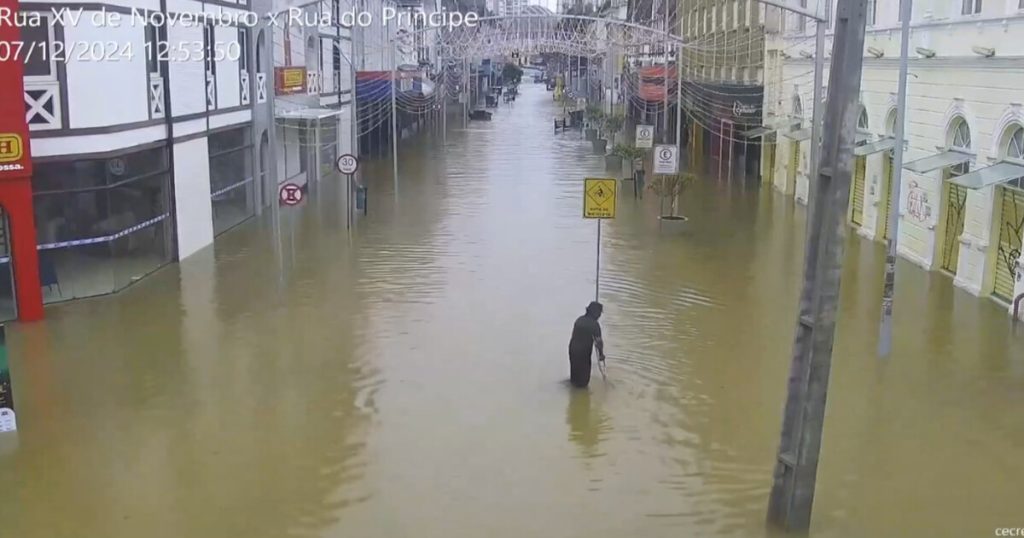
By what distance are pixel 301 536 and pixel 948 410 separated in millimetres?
7708

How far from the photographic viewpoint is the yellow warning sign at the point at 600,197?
15.0 meters

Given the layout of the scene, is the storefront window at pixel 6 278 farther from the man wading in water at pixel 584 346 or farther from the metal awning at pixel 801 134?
the metal awning at pixel 801 134

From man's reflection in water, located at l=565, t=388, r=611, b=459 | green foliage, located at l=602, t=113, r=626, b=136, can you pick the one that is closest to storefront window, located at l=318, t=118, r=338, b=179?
green foliage, located at l=602, t=113, r=626, b=136

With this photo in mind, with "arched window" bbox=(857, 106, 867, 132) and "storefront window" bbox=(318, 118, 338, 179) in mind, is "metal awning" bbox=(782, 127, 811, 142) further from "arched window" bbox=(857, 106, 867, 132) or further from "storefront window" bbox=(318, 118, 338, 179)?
"storefront window" bbox=(318, 118, 338, 179)

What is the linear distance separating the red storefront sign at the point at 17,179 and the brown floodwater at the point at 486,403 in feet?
2.03

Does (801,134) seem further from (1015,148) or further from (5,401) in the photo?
(5,401)

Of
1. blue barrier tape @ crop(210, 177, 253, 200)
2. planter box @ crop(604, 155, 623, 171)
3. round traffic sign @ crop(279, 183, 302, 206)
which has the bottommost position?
planter box @ crop(604, 155, 623, 171)

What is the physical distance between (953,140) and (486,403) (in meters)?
12.3


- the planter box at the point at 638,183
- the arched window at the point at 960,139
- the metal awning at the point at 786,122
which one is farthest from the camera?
the planter box at the point at 638,183

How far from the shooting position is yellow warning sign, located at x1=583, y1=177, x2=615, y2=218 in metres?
15.0

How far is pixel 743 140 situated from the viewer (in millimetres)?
38969

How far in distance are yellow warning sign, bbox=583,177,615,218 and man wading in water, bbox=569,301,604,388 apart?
216 centimetres

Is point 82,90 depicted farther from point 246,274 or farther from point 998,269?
point 998,269

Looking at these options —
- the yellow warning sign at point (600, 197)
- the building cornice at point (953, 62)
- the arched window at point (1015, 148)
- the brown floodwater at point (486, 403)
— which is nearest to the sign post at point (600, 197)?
the yellow warning sign at point (600, 197)
